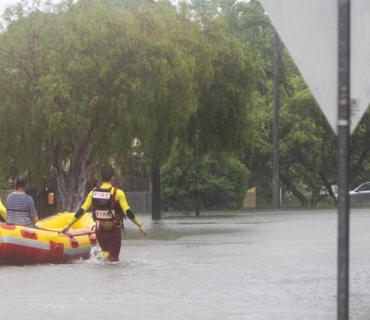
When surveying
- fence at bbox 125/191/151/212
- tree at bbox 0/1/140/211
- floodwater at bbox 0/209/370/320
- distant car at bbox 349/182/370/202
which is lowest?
floodwater at bbox 0/209/370/320

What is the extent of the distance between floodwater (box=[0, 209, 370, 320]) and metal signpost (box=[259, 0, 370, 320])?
544 cm

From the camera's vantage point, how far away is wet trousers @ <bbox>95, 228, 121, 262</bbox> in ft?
57.3

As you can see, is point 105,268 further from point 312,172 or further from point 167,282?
point 312,172

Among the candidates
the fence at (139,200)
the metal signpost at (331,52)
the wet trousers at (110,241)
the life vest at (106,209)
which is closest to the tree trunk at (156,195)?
the fence at (139,200)

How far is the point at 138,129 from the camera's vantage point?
29.0 meters

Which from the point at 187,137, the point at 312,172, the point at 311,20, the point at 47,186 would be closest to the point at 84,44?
the point at 187,137

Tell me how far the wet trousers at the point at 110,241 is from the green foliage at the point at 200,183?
80.5 ft

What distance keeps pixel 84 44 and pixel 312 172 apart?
27874 millimetres

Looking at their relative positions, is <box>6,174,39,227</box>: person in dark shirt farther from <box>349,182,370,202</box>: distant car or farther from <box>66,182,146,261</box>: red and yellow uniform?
<box>349,182,370,202</box>: distant car

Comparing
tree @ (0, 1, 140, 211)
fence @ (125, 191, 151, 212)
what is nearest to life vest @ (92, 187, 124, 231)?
tree @ (0, 1, 140, 211)

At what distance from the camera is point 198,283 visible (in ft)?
48.1

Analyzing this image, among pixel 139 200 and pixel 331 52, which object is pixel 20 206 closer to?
pixel 331 52

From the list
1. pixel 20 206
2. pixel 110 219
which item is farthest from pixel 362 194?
pixel 110 219

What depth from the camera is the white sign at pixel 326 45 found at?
5.91 meters
